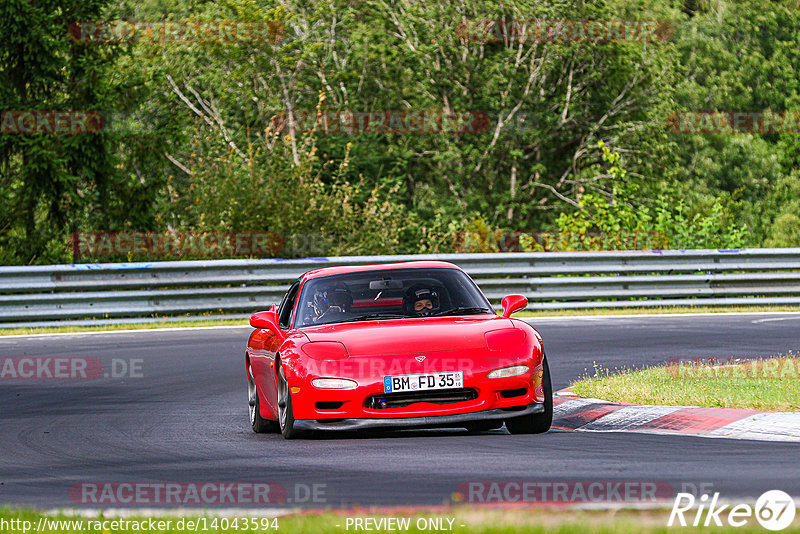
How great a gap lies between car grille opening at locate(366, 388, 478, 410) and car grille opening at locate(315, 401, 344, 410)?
222 millimetres

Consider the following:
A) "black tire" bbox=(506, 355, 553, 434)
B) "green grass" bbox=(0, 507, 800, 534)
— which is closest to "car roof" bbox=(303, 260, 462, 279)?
"black tire" bbox=(506, 355, 553, 434)

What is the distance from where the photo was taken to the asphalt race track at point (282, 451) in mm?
7137

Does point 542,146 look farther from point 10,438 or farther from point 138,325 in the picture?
point 10,438

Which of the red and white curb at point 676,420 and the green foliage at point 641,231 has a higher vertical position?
the red and white curb at point 676,420

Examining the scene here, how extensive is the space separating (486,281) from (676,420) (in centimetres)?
1238

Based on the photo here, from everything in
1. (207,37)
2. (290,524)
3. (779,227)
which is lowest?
(779,227)

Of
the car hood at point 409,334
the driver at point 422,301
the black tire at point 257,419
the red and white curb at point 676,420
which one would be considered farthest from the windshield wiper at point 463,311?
the black tire at point 257,419

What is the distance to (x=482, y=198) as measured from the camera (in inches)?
1580

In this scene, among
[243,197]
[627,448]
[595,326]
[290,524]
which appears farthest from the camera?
[243,197]

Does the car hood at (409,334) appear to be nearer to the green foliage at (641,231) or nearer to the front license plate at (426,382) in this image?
the front license plate at (426,382)

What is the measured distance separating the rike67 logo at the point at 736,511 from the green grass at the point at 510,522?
48mm

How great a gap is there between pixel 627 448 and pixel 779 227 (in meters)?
44.3

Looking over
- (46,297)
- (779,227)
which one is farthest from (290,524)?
(779,227)

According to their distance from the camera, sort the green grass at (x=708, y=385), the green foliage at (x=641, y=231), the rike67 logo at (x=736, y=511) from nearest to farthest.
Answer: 1. the rike67 logo at (x=736, y=511)
2. the green grass at (x=708, y=385)
3. the green foliage at (x=641, y=231)
